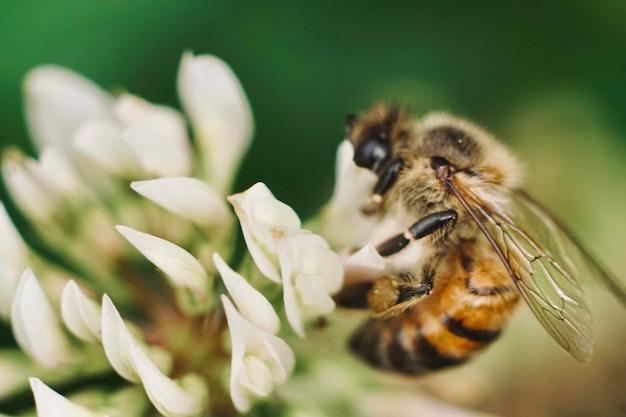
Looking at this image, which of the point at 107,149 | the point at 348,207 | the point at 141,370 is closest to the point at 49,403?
the point at 141,370

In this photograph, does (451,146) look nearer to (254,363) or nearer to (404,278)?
(404,278)

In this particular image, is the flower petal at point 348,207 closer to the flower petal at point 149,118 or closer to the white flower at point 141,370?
the flower petal at point 149,118

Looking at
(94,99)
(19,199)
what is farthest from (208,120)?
(19,199)

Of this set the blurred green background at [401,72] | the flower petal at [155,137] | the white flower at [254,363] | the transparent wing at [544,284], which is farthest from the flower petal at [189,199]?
the blurred green background at [401,72]

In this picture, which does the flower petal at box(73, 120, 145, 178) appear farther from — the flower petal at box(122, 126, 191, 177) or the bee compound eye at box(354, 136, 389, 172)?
the bee compound eye at box(354, 136, 389, 172)

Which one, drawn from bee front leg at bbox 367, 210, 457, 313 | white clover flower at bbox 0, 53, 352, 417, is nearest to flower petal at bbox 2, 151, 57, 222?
white clover flower at bbox 0, 53, 352, 417

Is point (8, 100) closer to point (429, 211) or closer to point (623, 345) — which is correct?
point (429, 211)
